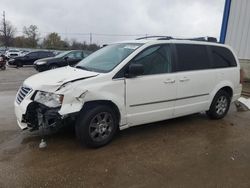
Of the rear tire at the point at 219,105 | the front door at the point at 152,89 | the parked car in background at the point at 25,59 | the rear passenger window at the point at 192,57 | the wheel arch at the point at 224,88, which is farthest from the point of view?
the parked car in background at the point at 25,59

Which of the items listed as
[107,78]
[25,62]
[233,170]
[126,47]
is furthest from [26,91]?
[25,62]

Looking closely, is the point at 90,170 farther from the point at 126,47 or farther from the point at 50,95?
the point at 126,47

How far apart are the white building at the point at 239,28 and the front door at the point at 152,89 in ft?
25.1

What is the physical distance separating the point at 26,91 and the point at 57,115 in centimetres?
85

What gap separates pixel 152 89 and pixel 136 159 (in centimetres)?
132

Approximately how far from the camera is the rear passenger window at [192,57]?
5.19 metres

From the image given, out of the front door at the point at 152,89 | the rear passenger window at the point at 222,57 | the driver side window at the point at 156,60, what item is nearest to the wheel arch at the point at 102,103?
the front door at the point at 152,89

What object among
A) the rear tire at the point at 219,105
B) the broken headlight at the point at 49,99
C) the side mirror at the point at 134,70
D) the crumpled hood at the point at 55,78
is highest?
the side mirror at the point at 134,70

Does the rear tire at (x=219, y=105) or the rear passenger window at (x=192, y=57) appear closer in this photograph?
the rear passenger window at (x=192, y=57)

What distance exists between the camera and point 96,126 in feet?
13.7

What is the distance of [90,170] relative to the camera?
3561 millimetres

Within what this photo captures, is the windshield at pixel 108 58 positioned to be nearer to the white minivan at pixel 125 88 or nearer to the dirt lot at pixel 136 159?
the white minivan at pixel 125 88

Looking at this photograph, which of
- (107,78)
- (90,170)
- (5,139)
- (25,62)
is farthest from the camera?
(25,62)

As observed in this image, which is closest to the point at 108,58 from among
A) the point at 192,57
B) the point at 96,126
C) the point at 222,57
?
the point at 96,126
